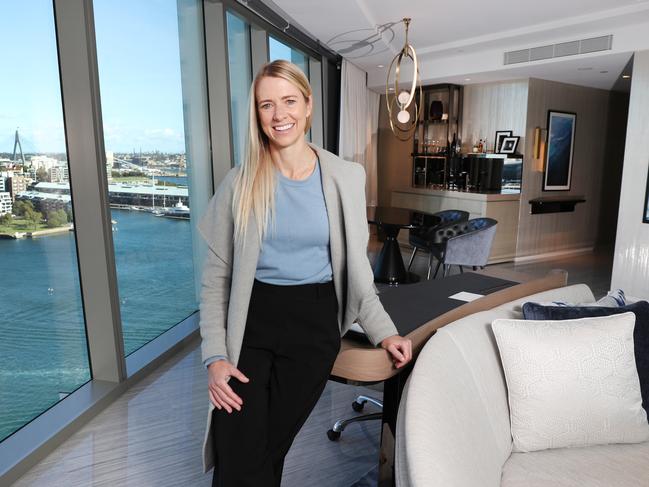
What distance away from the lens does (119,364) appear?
288cm

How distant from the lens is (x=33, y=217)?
96.3 inches

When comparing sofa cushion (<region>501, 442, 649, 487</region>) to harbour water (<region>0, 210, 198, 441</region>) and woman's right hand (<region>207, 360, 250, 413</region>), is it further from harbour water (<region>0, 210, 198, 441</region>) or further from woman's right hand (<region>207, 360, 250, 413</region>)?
harbour water (<region>0, 210, 198, 441</region>)

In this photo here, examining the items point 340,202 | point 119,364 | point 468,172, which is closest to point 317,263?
point 340,202

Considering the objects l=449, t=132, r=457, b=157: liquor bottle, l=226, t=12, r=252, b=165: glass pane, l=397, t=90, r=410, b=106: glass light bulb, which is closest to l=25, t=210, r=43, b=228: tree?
l=226, t=12, r=252, b=165: glass pane

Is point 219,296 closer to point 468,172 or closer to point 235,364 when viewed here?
point 235,364

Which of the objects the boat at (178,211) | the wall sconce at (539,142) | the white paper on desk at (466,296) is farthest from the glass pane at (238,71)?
the wall sconce at (539,142)

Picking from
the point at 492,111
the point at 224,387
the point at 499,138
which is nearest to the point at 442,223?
the point at 499,138

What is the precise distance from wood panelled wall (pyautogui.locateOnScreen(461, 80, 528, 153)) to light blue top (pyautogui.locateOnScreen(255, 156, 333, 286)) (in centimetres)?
633

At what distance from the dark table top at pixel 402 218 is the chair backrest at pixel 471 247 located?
12.9 inches

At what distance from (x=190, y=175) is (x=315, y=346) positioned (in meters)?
2.96

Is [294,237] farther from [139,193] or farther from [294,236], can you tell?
[139,193]

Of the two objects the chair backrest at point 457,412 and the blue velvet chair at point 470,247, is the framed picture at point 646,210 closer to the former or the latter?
the blue velvet chair at point 470,247

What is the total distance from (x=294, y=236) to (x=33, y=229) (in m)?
1.77

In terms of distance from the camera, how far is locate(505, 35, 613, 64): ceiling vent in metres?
5.21
